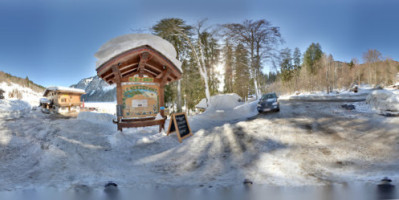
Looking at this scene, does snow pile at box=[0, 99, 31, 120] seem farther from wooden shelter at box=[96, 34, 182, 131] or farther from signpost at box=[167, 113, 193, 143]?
signpost at box=[167, 113, 193, 143]

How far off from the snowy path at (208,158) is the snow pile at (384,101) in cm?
298

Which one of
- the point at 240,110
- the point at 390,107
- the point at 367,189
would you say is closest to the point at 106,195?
the point at 367,189

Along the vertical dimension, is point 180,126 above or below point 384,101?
below

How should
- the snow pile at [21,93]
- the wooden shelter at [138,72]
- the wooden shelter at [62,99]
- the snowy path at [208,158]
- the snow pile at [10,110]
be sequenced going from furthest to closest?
1. the snow pile at [21,93]
2. the wooden shelter at [62,99]
3. the snow pile at [10,110]
4. the wooden shelter at [138,72]
5. the snowy path at [208,158]

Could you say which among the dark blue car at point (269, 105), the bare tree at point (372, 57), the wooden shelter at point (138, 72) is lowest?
the dark blue car at point (269, 105)

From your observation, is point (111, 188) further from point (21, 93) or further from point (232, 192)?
point (21, 93)

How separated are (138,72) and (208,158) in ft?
19.1

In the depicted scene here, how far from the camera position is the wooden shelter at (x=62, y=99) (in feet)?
80.3

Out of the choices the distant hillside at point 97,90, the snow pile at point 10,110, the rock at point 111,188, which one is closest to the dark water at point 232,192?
the rock at point 111,188

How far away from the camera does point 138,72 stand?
8.61 metres

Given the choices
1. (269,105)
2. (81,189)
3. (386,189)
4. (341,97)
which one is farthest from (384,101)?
(341,97)

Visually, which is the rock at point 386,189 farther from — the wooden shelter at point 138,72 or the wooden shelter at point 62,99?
the wooden shelter at point 62,99

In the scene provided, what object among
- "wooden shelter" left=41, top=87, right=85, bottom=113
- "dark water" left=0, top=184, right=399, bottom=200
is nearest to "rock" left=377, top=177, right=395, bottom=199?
"dark water" left=0, top=184, right=399, bottom=200

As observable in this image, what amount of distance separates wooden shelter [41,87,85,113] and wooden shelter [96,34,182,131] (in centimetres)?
2156
